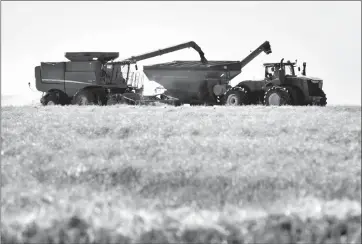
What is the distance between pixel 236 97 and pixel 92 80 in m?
7.48

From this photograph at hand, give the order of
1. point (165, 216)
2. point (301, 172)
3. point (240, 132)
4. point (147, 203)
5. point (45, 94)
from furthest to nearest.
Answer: point (45, 94), point (240, 132), point (301, 172), point (147, 203), point (165, 216)

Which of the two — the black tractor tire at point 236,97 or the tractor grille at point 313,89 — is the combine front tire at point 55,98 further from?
the tractor grille at point 313,89

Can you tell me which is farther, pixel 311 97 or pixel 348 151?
pixel 311 97

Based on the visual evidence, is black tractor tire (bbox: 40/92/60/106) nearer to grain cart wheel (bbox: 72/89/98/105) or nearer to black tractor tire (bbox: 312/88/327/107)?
grain cart wheel (bbox: 72/89/98/105)

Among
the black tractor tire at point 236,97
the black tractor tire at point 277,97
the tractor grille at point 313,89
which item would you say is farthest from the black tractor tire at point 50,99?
the tractor grille at point 313,89

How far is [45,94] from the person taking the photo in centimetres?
2523

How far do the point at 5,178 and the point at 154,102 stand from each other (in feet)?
46.3

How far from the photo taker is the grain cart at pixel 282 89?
20.2m

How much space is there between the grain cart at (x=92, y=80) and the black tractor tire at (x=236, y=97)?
2731 mm

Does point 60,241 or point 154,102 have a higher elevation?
point 154,102

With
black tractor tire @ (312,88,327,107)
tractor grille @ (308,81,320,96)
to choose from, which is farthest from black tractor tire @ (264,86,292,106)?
black tractor tire @ (312,88,327,107)

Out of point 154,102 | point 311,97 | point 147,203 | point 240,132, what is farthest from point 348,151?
point 154,102

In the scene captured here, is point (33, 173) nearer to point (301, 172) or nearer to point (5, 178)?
point (5, 178)

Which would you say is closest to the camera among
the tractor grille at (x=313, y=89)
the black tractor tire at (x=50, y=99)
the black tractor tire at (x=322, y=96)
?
the tractor grille at (x=313, y=89)
